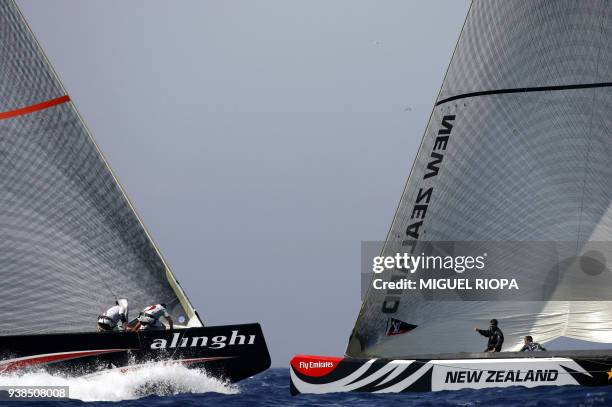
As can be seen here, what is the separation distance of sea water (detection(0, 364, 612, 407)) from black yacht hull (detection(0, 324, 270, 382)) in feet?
0.49

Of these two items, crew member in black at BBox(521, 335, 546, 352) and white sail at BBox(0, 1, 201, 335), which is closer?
crew member in black at BBox(521, 335, 546, 352)

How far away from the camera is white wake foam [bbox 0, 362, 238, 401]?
1850 cm

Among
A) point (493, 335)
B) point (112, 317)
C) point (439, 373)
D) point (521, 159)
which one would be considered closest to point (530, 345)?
point (493, 335)

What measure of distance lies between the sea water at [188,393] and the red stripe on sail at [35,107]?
4171 mm

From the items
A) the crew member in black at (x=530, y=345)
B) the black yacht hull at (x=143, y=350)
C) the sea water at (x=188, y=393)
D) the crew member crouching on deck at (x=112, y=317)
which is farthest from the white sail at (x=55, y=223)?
the crew member in black at (x=530, y=345)

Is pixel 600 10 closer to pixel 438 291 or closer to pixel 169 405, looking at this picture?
pixel 438 291

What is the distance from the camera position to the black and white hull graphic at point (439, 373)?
59.4 ft

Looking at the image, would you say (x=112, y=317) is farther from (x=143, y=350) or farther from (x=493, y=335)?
(x=493, y=335)

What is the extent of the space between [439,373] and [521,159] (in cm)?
355

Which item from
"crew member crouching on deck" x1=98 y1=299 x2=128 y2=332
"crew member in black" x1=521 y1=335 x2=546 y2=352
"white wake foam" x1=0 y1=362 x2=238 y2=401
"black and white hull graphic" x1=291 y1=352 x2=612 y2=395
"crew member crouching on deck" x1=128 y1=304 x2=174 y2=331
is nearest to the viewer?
"black and white hull graphic" x1=291 y1=352 x2=612 y2=395

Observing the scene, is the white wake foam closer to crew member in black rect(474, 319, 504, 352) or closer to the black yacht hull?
the black yacht hull

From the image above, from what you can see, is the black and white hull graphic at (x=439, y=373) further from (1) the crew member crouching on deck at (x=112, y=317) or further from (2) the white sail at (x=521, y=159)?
(1) the crew member crouching on deck at (x=112, y=317)

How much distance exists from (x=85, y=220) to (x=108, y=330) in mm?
1816

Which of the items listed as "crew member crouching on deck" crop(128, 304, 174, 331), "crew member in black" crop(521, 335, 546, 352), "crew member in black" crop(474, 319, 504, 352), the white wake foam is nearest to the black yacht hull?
the white wake foam
